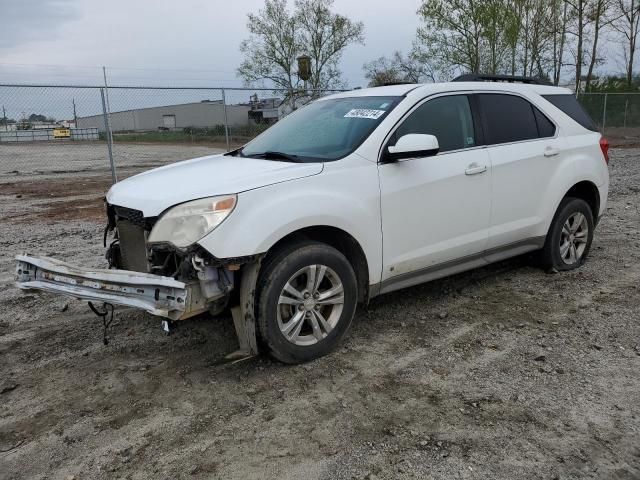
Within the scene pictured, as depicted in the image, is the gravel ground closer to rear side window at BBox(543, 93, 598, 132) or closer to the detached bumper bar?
the detached bumper bar

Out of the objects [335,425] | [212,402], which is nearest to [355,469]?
[335,425]

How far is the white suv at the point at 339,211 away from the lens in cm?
327

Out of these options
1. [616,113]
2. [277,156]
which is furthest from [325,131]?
[616,113]

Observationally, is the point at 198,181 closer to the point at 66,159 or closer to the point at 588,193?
the point at 588,193

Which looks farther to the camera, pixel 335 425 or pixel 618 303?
pixel 618 303

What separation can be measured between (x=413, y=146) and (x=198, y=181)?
57.6 inches

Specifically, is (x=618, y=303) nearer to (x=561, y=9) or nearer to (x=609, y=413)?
(x=609, y=413)

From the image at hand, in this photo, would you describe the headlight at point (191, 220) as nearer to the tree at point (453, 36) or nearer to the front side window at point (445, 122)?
the front side window at point (445, 122)

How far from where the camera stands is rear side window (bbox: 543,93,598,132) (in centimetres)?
530

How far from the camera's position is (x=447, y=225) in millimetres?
4285

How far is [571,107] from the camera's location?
5.43m

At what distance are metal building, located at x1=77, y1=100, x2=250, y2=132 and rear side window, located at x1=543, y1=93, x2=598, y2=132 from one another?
11435 millimetres

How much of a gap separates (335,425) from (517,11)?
30583mm

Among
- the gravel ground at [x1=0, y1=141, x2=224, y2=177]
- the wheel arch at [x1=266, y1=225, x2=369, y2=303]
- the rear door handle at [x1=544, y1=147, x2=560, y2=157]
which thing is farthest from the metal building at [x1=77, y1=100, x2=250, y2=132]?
the wheel arch at [x1=266, y1=225, x2=369, y2=303]
